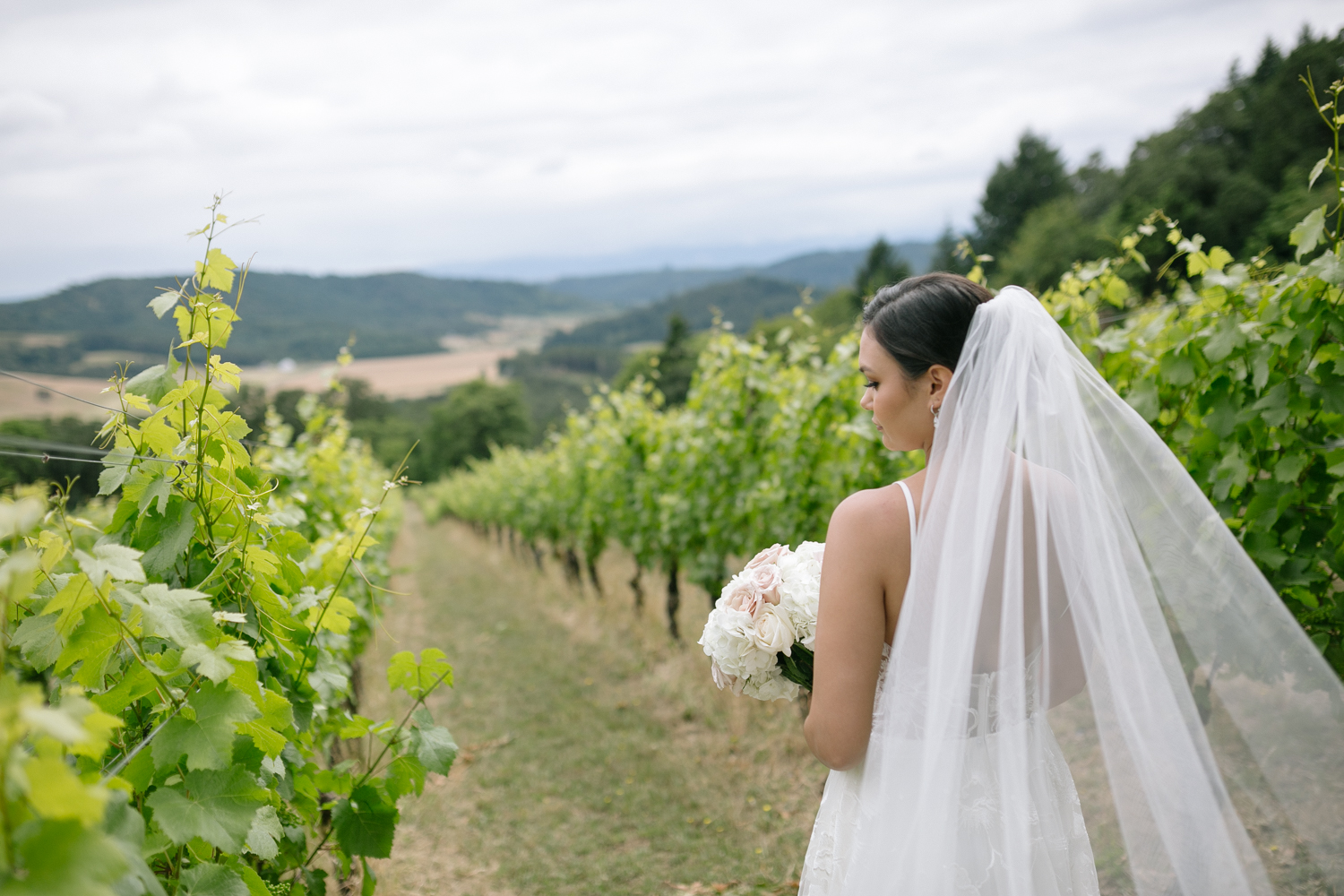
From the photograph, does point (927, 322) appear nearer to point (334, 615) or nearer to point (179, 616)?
point (179, 616)

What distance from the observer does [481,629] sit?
419 inches

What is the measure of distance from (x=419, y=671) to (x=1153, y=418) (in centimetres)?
300

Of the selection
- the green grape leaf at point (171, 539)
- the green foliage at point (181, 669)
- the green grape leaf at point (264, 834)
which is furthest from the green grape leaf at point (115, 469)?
the green grape leaf at point (264, 834)

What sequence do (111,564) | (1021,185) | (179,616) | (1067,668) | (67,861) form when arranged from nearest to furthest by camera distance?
(67,861)
(111,564)
(179,616)
(1067,668)
(1021,185)

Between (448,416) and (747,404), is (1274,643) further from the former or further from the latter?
(448,416)

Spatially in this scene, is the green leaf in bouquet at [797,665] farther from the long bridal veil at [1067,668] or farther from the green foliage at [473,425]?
the green foliage at [473,425]

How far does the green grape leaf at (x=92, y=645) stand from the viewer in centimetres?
152

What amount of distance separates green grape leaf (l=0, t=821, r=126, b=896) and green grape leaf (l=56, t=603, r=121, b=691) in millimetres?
748

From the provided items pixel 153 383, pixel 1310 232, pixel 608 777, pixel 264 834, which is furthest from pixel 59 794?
pixel 608 777

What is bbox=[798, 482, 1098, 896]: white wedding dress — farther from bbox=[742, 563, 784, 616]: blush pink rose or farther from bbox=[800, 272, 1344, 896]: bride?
bbox=[742, 563, 784, 616]: blush pink rose

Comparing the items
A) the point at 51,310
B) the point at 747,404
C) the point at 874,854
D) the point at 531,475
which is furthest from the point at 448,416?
the point at 874,854

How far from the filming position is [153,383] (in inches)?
75.9

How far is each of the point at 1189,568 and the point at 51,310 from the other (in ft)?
75.5

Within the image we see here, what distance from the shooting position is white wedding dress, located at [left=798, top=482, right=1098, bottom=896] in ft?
5.62
